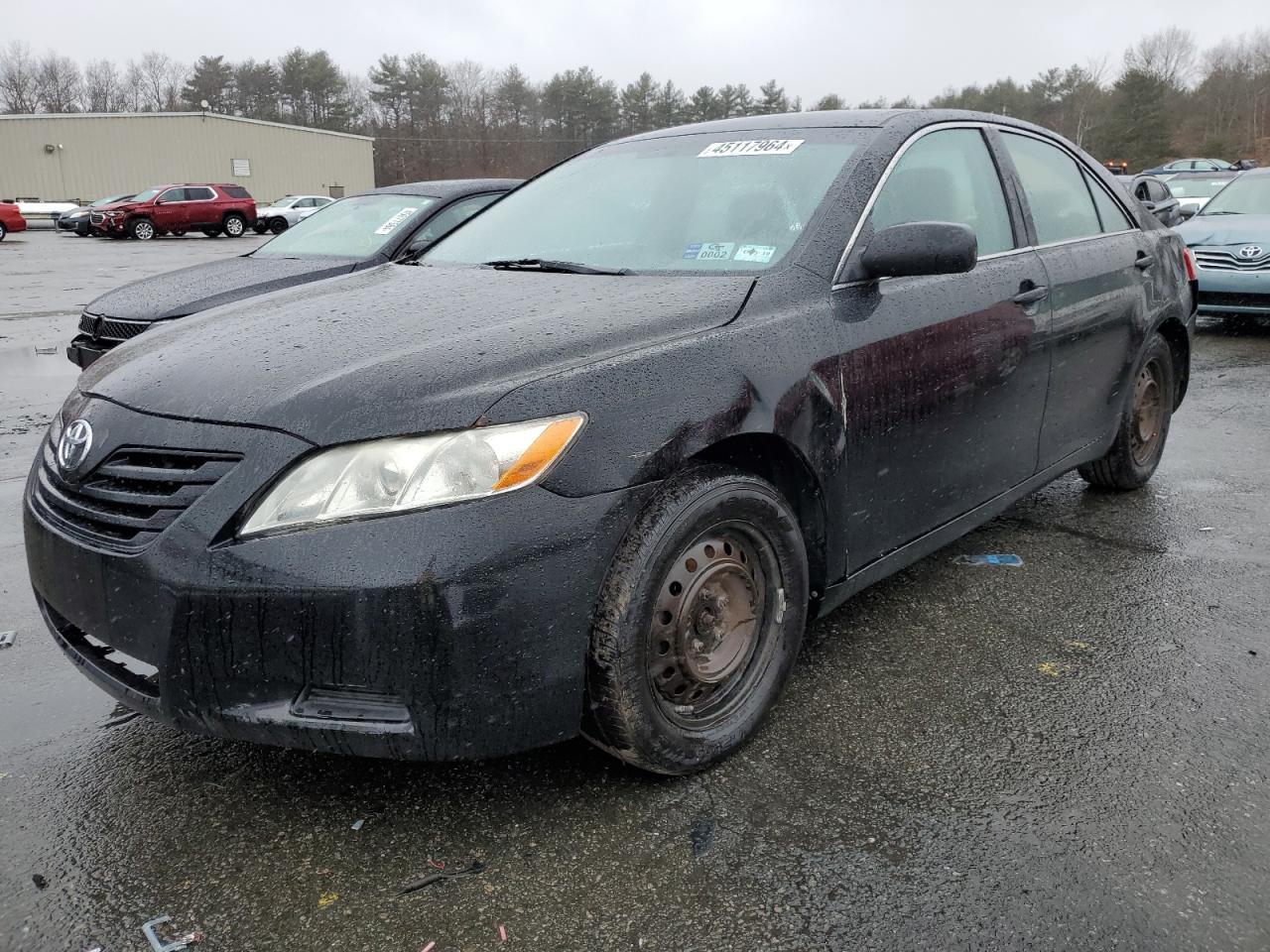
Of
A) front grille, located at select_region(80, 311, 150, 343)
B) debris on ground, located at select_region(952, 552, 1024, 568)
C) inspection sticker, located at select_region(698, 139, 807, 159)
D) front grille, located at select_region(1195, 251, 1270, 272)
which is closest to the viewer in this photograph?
inspection sticker, located at select_region(698, 139, 807, 159)

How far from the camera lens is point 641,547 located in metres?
2.16

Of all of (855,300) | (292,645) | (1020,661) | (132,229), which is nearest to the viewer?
(292,645)

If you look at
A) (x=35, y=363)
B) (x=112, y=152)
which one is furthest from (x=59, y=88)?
(x=35, y=363)

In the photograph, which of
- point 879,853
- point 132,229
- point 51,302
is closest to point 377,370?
point 879,853

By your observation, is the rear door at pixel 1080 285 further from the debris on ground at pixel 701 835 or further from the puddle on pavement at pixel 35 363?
the puddle on pavement at pixel 35 363

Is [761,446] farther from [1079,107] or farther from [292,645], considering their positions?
[1079,107]

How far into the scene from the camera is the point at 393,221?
23.5 feet

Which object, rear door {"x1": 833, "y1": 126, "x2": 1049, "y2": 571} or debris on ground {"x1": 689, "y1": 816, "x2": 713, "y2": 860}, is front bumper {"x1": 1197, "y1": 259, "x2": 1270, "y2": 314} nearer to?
rear door {"x1": 833, "y1": 126, "x2": 1049, "y2": 571}

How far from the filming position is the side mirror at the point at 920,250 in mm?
2691

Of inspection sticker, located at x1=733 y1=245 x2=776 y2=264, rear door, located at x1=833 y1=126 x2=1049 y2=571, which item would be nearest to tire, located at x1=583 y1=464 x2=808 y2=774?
rear door, located at x1=833 y1=126 x2=1049 y2=571

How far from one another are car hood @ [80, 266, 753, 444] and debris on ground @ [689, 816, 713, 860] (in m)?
1.05

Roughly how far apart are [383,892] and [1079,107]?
8392 cm

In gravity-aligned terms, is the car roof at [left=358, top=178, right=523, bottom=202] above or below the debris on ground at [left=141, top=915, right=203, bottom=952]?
above

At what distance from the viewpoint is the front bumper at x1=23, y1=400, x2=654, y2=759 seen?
1.92 meters
